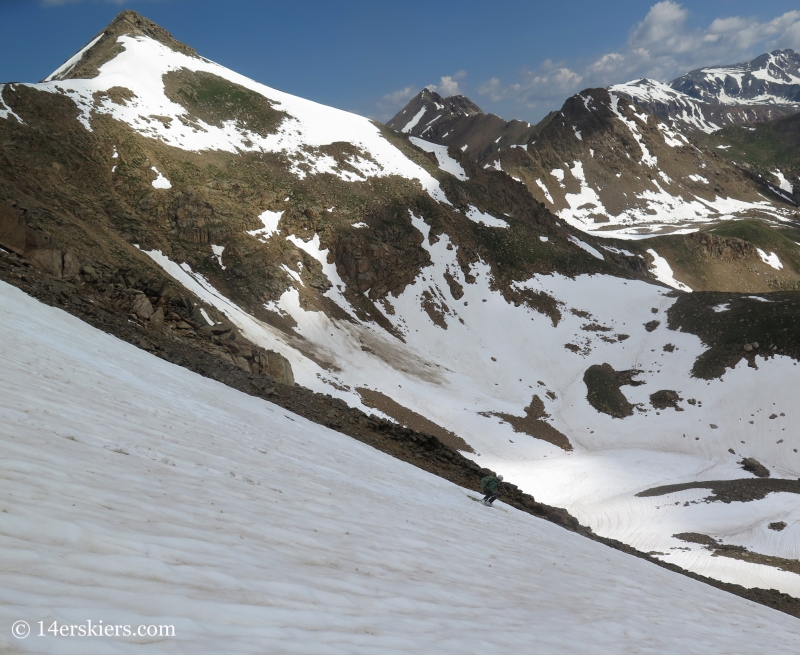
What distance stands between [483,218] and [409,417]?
3273 cm

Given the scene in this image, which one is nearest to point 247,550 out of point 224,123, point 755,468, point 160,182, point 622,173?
point 755,468

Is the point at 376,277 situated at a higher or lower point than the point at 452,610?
higher

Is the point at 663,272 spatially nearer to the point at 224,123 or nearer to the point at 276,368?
the point at 224,123

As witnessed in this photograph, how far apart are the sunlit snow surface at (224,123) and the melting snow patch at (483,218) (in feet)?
10.7

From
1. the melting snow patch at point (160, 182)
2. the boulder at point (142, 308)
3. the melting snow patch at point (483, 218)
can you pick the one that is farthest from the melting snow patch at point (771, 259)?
the boulder at point (142, 308)

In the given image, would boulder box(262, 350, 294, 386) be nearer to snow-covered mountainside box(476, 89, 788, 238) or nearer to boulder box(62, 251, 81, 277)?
boulder box(62, 251, 81, 277)

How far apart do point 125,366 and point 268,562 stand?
8.37 metres

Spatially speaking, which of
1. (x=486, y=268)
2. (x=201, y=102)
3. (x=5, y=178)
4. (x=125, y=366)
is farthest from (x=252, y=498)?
(x=201, y=102)

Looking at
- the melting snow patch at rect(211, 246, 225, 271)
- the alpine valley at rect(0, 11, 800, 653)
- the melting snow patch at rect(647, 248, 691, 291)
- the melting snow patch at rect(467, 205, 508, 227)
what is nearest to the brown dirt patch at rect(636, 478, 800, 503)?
the alpine valley at rect(0, 11, 800, 653)

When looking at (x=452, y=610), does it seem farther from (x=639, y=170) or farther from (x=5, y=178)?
(x=639, y=170)

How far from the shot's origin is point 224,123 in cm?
5425

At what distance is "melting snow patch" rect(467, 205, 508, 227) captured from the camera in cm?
6053

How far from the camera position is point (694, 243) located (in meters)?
93.2

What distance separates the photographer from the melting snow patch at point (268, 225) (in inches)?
1736
